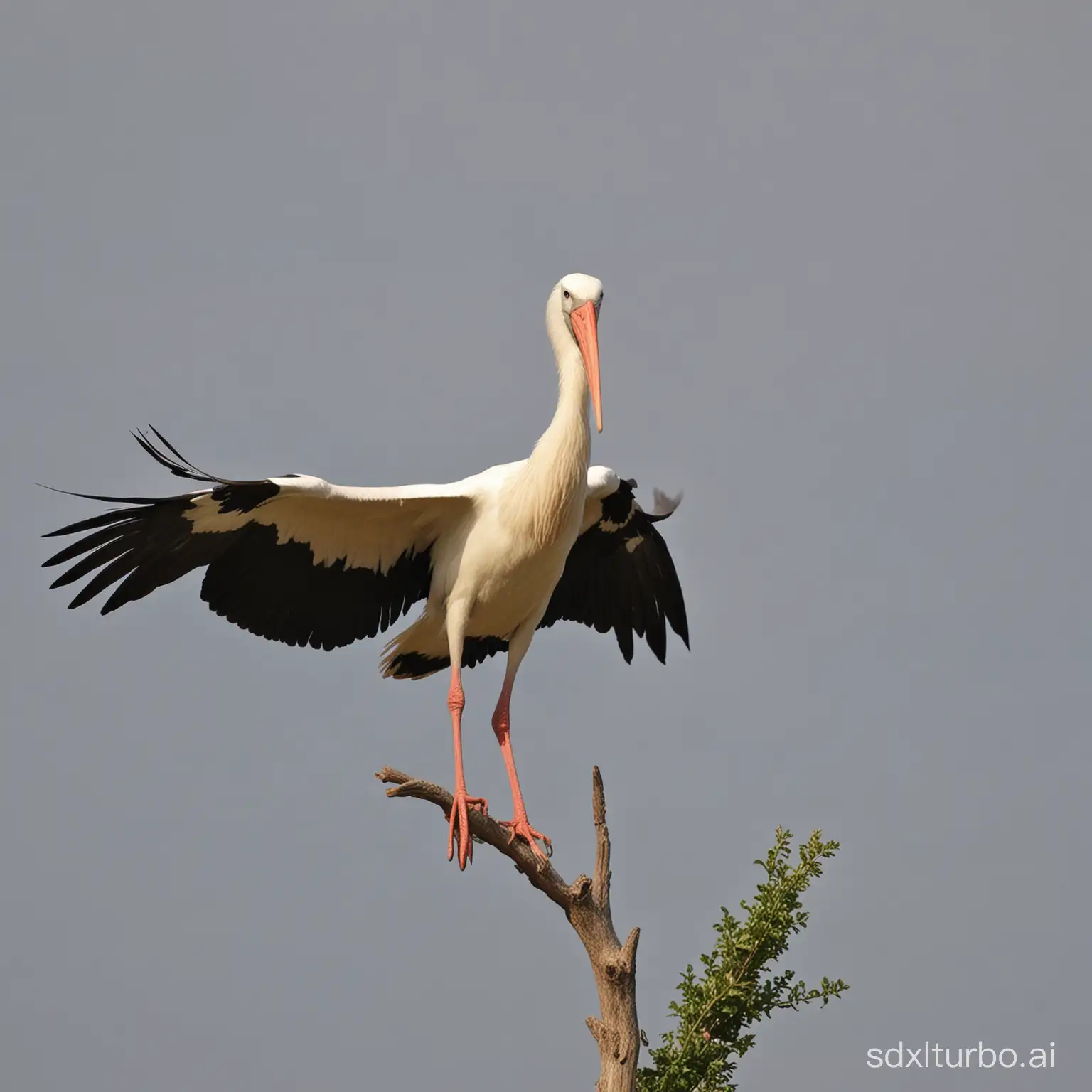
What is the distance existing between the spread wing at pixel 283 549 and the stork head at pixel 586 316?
0.84 meters

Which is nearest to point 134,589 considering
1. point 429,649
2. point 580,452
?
point 429,649

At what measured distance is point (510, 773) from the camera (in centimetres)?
762

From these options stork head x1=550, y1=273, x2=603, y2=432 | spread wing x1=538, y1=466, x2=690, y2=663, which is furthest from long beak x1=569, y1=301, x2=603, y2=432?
spread wing x1=538, y1=466, x2=690, y2=663

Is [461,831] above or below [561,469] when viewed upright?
below

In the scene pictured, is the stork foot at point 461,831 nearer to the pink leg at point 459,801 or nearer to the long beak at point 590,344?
the pink leg at point 459,801

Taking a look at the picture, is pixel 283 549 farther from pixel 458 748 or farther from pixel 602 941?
pixel 602 941

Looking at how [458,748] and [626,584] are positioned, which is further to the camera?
[626,584]

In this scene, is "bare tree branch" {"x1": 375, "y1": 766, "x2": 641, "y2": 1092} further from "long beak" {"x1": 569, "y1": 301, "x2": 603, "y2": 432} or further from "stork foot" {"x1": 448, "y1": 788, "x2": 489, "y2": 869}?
"long beak" {"x1": 569, "y1": 301, "x2": 603, "y2": 432}

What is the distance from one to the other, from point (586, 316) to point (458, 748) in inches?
92.0

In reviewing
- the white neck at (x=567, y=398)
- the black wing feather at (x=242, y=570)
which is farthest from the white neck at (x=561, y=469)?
the black wing feather at (x=242, y=570)

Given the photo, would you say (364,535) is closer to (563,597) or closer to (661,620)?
(563,597)

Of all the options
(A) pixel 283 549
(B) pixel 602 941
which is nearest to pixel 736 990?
(B) pixel 602 941

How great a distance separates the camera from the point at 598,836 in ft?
20.9

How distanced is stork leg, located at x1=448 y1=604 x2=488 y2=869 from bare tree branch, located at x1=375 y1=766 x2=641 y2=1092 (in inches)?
5.8
